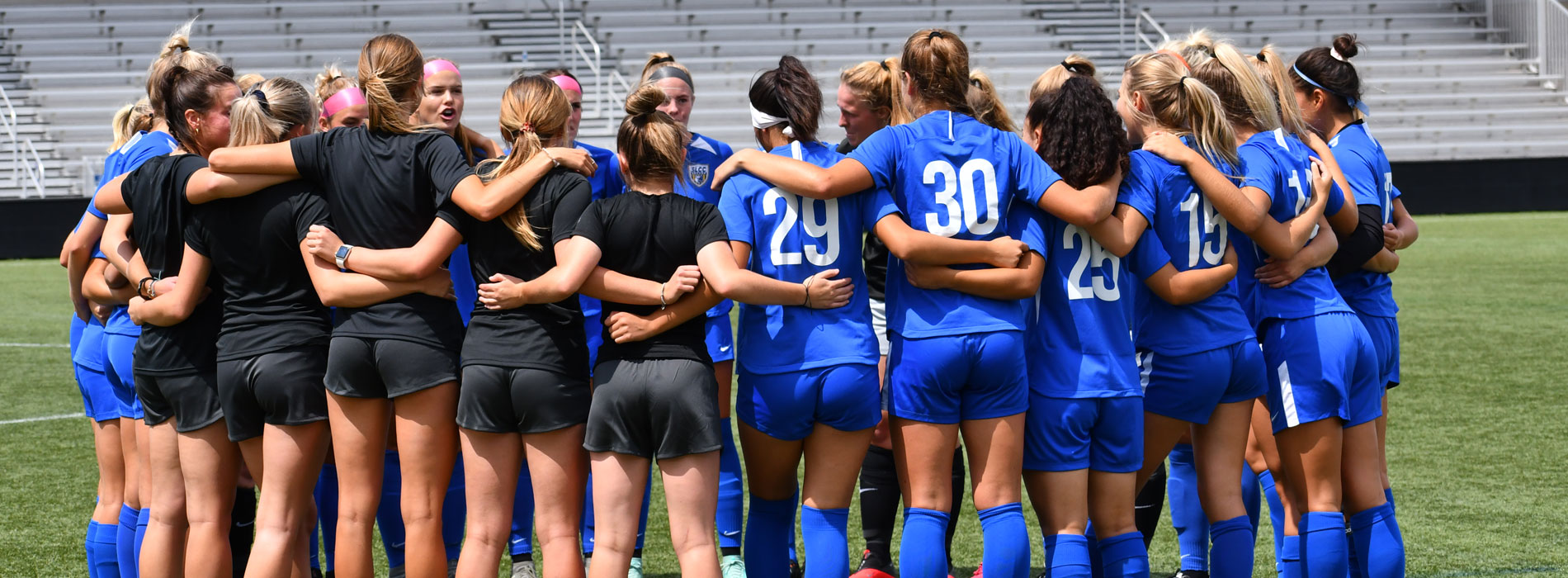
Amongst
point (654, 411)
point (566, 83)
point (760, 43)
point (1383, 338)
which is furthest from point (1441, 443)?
point (760, 43)

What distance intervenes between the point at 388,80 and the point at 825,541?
1678 millimetres

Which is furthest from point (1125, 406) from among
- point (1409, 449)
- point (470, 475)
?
point (1409, 449)

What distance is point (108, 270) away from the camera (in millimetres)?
4035

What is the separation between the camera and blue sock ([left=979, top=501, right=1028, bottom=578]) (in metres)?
3.50

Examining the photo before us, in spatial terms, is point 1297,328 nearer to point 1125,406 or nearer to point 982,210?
point 1125,406

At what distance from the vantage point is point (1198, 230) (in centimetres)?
366

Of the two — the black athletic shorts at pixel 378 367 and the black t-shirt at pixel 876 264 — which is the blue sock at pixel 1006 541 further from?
the black athletic shorts at pixel 378 367

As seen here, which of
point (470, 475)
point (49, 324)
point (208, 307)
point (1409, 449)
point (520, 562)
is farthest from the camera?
point (49, 324)

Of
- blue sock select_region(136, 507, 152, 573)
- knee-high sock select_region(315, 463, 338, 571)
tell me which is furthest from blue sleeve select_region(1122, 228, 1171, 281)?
blue sock select_region(136, 507, 152, 573)

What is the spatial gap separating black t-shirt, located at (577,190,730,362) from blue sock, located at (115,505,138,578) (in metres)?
1.77

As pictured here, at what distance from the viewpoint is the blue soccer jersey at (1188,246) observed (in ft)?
11.9

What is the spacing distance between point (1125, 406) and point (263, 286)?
2334 millimetres

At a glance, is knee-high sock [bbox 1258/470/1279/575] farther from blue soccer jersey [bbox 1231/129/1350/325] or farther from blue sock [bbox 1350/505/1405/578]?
blue soccer jersey [bbox 1231/129/1350/325]

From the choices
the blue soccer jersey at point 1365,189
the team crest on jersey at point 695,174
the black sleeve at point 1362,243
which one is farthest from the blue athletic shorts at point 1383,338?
the team crest on jersey at point 695,174
